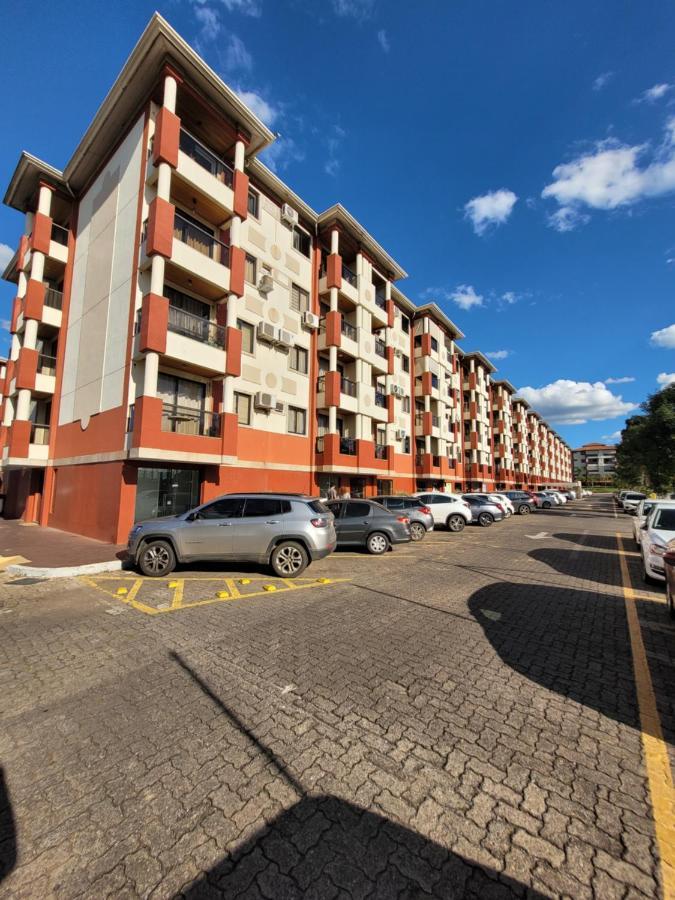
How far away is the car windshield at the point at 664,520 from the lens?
30.8ft

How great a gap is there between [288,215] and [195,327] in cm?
978

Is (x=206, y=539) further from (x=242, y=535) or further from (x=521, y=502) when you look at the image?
(x=521, y=502)

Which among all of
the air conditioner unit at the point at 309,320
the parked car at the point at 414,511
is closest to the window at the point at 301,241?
the air conditioner unit at the point at 309,320

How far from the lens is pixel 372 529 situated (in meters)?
12.1

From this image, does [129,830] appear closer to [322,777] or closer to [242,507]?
[322,777]

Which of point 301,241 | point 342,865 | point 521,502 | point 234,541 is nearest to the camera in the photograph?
point 342,865

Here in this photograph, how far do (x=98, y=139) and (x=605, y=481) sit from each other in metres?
158

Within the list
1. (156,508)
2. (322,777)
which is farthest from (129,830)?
(156,508)

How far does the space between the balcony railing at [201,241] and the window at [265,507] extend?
11303 millimetres

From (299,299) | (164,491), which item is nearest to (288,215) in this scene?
(299,299)

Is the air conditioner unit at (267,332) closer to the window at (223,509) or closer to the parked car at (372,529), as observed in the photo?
the parked car at (372,529)

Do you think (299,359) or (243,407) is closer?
(243,407)

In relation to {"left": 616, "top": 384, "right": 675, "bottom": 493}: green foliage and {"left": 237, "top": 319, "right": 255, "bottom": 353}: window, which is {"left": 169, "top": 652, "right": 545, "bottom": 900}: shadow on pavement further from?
{"left": 616, "top": 384, "right": 675, "bottom": 493}: green foliage

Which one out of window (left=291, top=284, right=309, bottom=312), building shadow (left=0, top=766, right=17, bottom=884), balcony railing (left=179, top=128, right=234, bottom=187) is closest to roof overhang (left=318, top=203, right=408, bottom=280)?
window (left=291, top=284, right=309, bottom=312)
